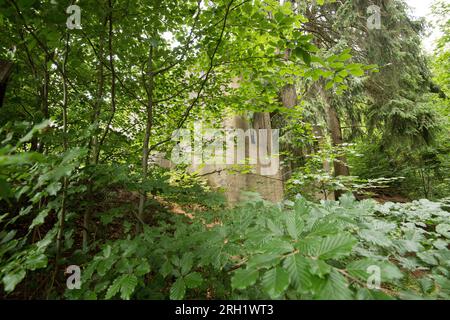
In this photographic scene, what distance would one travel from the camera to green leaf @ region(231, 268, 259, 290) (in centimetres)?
71

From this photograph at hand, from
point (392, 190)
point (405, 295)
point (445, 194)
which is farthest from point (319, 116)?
point (405, 295)

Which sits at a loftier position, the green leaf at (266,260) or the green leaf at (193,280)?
the green leaf at (266,260)

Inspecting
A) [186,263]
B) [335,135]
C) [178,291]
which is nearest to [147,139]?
[186,263]

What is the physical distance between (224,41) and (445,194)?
803cm

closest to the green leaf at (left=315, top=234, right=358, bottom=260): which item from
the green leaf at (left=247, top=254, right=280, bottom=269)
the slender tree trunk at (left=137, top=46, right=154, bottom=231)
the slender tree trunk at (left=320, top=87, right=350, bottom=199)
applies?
the green leaf at (left=247, top=254, right=280, bottom=269)

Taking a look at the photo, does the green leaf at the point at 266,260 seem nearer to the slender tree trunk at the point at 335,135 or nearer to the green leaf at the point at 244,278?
the green leaf at the point at 244,278

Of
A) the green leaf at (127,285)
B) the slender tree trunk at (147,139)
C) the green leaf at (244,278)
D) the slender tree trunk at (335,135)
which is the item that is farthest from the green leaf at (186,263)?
the slender tree trunk at (335,135)

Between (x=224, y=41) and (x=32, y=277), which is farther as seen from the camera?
(x=224, y=41)

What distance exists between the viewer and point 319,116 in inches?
239

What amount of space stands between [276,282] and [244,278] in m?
0.13

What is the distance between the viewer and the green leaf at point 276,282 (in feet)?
2.06

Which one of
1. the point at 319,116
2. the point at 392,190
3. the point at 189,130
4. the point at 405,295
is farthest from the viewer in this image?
the point at 392,190

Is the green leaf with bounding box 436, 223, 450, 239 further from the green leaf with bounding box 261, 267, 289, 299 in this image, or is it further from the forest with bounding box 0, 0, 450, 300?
the green leaf with bounding box 261, 267, 289, 299
